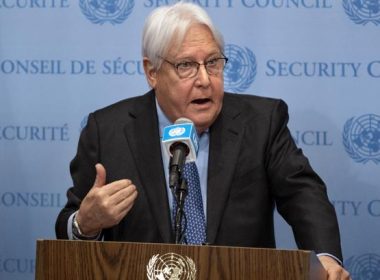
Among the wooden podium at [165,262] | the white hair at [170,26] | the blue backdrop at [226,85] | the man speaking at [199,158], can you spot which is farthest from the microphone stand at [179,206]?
the blue backdrop at [226,85]

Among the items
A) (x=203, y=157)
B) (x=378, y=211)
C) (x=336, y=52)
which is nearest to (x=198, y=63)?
(x=203, y=157)

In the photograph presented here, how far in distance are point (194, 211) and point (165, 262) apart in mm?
786

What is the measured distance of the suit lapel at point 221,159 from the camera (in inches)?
104

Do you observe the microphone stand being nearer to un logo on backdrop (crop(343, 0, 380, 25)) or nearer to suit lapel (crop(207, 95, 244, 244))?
suit lapel (crop(207, 95, 244, 244))

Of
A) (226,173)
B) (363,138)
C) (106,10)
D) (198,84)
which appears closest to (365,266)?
(363,138)

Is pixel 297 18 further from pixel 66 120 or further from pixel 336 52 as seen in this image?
pixel 66 120

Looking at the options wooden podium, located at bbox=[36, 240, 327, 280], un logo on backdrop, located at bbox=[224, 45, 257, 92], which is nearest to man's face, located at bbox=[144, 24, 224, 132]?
un logo on backdrop, located at bbox=[224, 45, 257, 92]

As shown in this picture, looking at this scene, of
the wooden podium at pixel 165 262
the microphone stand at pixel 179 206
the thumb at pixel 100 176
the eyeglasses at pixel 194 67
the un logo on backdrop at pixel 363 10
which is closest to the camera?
the wooden podium at pixel 165 262

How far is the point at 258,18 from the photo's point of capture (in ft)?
10.7

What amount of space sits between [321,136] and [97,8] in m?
1.11

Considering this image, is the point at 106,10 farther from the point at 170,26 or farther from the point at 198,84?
the point at 198,84

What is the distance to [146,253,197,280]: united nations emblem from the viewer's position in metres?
1.85

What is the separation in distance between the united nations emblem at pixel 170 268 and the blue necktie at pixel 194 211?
732mm

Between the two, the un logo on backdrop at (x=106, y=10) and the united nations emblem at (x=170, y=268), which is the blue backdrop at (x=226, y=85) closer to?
the un logo on backdrop at (x=106, y=10)
